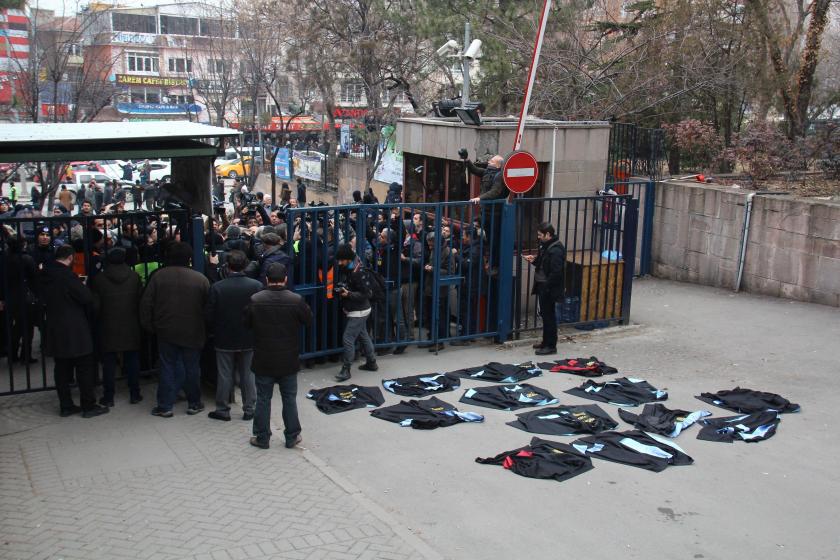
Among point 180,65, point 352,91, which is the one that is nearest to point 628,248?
point 352,91

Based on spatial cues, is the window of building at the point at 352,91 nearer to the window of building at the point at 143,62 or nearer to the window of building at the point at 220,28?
the window of building at the point at 220,28

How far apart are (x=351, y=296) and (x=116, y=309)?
2428 mm

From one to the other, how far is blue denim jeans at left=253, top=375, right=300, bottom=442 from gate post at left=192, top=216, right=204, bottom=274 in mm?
1907

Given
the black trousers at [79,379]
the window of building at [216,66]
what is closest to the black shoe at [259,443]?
the black trousers at [79,379]

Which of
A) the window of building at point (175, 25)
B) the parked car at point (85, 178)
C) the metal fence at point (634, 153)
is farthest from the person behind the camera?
the window of building at point (175, 25)

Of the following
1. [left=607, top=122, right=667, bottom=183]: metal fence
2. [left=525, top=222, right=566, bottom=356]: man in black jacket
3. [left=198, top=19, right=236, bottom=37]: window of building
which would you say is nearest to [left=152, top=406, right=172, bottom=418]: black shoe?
[left=525, top=222, right=566, bottom=356]: man in black jacket

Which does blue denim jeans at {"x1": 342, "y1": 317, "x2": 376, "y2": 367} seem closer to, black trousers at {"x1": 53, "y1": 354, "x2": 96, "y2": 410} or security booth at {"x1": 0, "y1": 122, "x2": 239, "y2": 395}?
security booth at {"x1": 0, "y1": 122, "x2": 239, "y2": 395}

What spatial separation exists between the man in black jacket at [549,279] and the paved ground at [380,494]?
1647mm

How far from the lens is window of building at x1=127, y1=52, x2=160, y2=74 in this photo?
5106 cm

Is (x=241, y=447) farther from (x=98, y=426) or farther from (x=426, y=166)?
(x=426, y=166)

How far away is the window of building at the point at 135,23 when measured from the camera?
53.3 meters

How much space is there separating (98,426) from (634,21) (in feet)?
59.8

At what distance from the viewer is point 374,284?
938 centimetres

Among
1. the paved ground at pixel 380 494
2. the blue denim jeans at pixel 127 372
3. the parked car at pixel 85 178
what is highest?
the parked car at pixel 85 178
